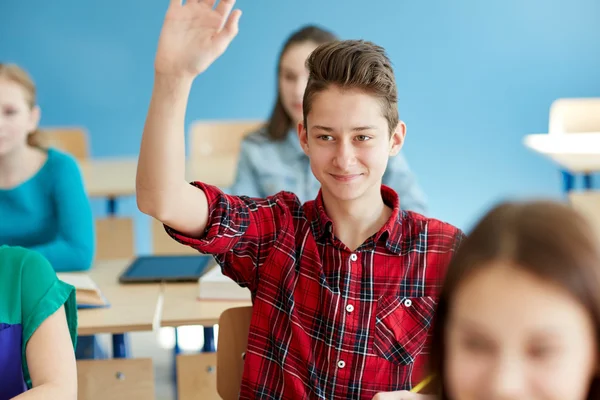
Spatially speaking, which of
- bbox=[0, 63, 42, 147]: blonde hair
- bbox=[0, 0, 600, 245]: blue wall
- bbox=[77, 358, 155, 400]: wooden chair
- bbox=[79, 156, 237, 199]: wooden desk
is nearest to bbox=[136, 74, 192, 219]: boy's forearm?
bbox=[77, 358, 155, 400]: wooden chair

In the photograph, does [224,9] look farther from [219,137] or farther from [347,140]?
[219,137]

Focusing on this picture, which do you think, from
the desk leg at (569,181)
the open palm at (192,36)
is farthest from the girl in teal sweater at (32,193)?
the desk leg at (569,181)

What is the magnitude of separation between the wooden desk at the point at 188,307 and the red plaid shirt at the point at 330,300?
42 cm

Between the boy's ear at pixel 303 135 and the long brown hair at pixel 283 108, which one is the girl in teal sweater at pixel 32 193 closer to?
the long brown hair at pixel 283 108

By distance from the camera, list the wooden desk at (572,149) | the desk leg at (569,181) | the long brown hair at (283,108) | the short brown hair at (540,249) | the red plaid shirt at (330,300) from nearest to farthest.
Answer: the short brown hair at (540,249), the red plaid shirt at (330,300), the long brown hair at (283,108), the wooden desk at (572,149), the desk leg at (569,181)

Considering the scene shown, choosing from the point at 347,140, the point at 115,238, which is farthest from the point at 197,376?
the point at 115,238

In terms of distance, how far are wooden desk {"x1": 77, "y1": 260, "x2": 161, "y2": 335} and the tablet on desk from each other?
0.03 meters

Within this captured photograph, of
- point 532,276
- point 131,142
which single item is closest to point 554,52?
point 131,142

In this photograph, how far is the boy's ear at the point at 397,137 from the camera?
1708mm

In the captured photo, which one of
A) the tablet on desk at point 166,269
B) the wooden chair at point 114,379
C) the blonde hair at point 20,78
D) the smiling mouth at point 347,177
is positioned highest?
the blonde hair at point 20,78

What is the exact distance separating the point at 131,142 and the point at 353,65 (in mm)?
3877

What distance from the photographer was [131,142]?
5.32m

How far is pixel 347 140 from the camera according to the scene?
159 centimetres

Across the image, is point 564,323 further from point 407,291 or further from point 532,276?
point 407,291
